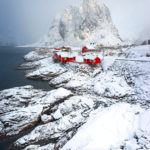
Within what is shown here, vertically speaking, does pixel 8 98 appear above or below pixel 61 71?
below

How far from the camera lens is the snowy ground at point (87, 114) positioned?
29.3 ft

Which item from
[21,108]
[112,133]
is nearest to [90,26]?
[21,108]

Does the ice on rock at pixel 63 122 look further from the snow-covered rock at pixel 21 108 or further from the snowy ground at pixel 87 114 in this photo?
the snow-covered rock at pixel 21 108

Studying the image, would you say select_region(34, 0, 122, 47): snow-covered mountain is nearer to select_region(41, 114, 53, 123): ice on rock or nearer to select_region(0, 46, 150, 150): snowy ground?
select_region(0, 46, 150, 150): snowy ground

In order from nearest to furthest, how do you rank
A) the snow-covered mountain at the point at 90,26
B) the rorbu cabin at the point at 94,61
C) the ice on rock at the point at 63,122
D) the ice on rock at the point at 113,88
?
the ice on rock at the point at 63,122 < the ice on rock at the point at 113,88 < the rorbu cabin at the point at 94,61 < the snow-covered mountain at the point at 90,26

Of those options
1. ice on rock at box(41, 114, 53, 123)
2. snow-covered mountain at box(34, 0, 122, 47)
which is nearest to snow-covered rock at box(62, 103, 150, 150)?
ice on rock at box(41, 114, 53, 123)

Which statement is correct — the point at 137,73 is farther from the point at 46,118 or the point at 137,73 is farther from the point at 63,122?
the point at 46,118

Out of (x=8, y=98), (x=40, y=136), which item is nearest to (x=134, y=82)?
(x=40, y=136)

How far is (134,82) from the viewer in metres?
22.2

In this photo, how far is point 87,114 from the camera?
14.7m

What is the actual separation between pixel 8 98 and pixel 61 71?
63.2 feet

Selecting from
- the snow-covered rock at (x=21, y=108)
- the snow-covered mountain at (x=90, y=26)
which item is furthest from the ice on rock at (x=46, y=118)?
the snow-covered mountain at (x=90, y=26)

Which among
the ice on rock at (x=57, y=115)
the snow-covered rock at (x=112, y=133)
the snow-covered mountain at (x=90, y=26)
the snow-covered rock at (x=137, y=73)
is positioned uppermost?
the snow-covered mountain at (x=90, y=26)

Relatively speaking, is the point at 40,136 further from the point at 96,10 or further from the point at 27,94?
the point at 96,10
